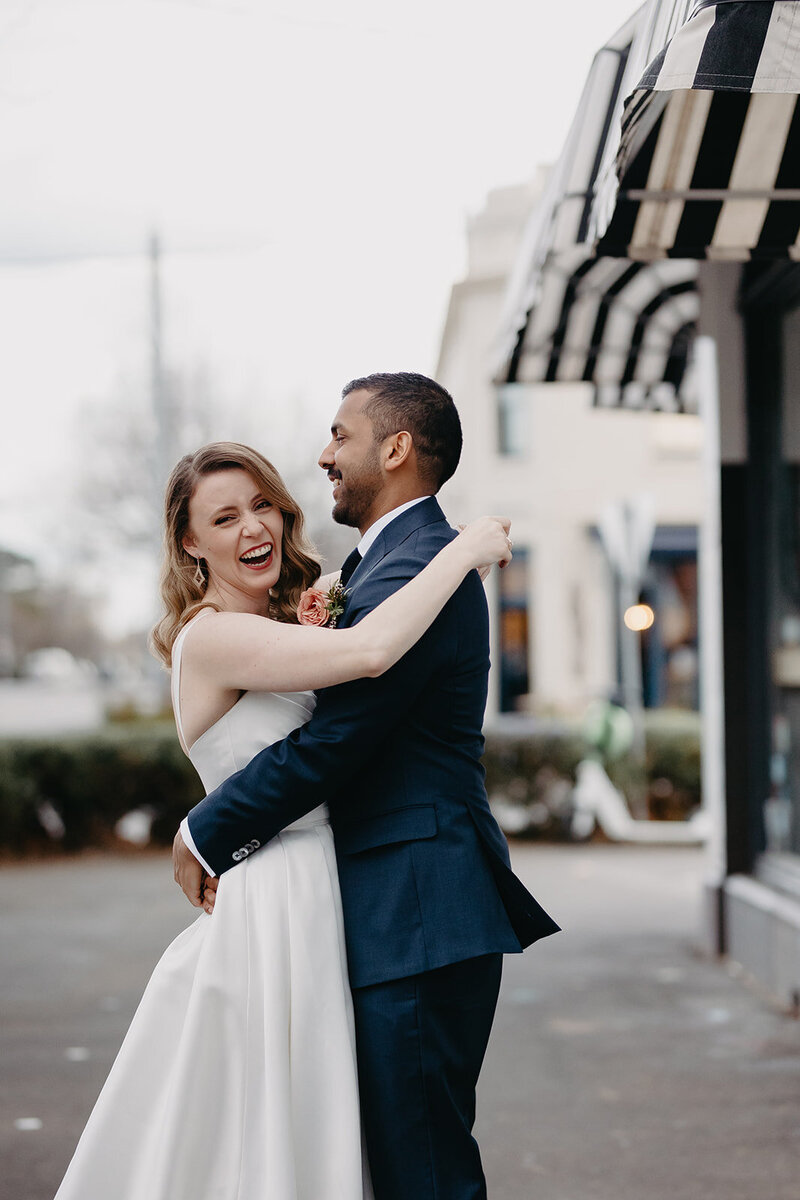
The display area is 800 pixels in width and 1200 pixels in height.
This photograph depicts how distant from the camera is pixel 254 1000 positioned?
2318 mm

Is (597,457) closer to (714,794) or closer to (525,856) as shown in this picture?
(525,856)

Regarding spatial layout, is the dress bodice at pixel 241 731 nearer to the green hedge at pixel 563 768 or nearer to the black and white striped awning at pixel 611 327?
the black and white striped awning at pixel 611 327

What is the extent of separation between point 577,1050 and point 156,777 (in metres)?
6.18

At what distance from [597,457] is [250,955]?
1943 cm

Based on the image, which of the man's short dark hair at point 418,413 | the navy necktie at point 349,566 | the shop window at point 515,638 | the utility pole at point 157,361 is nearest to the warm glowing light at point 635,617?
the utility pole at point 157,361

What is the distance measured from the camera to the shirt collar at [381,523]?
2506 millimetres

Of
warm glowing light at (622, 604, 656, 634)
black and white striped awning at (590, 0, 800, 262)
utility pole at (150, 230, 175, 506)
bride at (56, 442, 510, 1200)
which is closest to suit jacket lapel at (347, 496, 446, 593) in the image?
bride at (56, 442, 510, 1200)

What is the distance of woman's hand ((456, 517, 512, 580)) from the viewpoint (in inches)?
93.9

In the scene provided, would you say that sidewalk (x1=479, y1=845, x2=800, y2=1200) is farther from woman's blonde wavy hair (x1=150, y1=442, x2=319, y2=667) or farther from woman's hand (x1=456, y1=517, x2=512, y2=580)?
woman's hand (x1=456, y1=517, x2=512, y2=580)

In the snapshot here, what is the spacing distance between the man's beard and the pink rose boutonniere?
15 cm

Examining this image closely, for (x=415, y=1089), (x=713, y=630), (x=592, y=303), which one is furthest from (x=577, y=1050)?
(x=592, y=303)

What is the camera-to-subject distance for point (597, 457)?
2116 centimetres

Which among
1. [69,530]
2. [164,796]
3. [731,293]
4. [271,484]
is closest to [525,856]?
[164,796]

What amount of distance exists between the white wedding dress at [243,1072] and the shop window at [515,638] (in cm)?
1955
